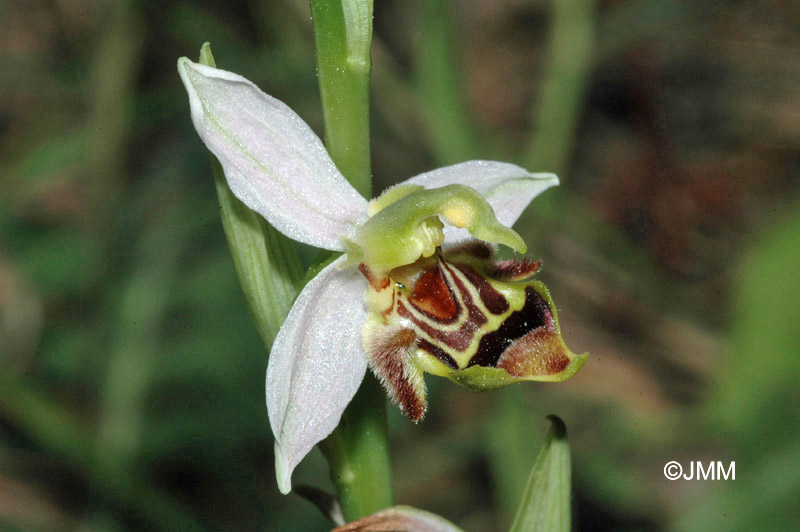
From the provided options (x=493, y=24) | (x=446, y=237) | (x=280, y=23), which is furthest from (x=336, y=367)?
(x=493, y=24)

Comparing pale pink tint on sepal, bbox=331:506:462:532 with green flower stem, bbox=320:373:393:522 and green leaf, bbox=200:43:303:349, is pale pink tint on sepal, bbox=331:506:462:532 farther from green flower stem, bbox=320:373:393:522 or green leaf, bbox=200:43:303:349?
green leaf, bbox=200:43:303:349

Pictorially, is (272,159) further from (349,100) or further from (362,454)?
(362,454)

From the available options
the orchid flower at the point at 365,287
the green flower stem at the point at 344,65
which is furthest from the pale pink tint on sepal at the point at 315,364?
the green flower stem at the point at 344,65

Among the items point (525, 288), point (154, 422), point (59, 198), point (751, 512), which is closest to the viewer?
point (525, 288)

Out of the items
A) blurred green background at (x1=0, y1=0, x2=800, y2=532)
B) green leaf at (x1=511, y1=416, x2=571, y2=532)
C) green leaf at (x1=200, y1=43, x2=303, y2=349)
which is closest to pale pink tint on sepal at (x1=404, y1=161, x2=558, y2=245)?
green leaf at (x1=200, y1=43, x2=303, y2=349)

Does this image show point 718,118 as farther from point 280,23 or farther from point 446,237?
point 446,237

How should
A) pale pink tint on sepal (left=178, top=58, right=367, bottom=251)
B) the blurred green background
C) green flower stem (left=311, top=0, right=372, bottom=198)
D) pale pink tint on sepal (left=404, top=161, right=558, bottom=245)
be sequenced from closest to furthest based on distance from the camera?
pale pink tint on sepal (left=178, top=58, right=367, bottom=251) < green flower stem (left=311, top=0, right=372, bottom=198) < pale pink tint on sepal (left=404, top=161, right=558, bottom=245) < the blurred green background
